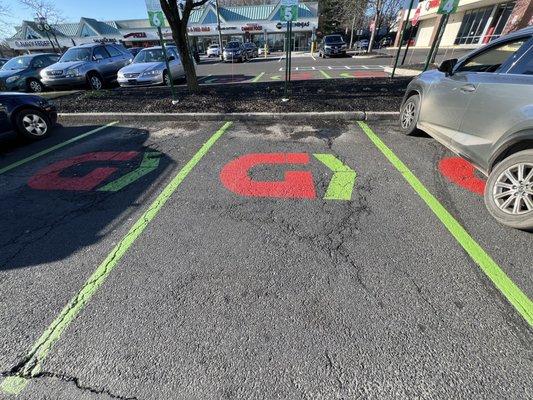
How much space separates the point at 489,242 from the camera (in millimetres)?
2699

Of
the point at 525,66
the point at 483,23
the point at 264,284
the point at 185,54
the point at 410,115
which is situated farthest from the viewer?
the point at 483,23

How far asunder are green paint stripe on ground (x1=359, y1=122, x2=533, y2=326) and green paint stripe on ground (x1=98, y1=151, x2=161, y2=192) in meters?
3.99

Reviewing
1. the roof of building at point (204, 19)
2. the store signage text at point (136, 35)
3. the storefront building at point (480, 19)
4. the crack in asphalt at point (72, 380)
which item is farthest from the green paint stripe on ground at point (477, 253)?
the store signage text at point (136, 35)

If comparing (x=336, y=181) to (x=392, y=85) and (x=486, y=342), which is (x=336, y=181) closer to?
(x=486, y=342)

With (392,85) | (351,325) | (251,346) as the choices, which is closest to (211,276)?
(251,346)

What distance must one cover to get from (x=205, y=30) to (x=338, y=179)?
154 feet

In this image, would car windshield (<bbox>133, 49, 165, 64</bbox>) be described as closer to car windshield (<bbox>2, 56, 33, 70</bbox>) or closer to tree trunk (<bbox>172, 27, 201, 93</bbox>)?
tree trunk (<bbox>172, 27, 201, 93</bbox>)

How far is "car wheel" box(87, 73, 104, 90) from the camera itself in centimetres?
1120

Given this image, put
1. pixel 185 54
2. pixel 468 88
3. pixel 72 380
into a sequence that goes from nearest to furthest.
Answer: pixel 72 380 < pixel 468 88 < pixel 185 54

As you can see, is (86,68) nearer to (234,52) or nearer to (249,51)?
(234,52)

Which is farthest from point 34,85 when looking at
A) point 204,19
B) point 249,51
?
point 204,19

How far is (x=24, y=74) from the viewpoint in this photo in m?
11.7

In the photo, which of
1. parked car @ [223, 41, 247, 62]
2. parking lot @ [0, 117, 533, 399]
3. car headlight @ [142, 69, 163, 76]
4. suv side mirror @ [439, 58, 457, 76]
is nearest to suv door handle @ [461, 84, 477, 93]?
suv side mirror @ [439, 58, 457, 76]

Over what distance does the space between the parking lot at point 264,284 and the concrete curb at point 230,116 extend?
2.35 metres
